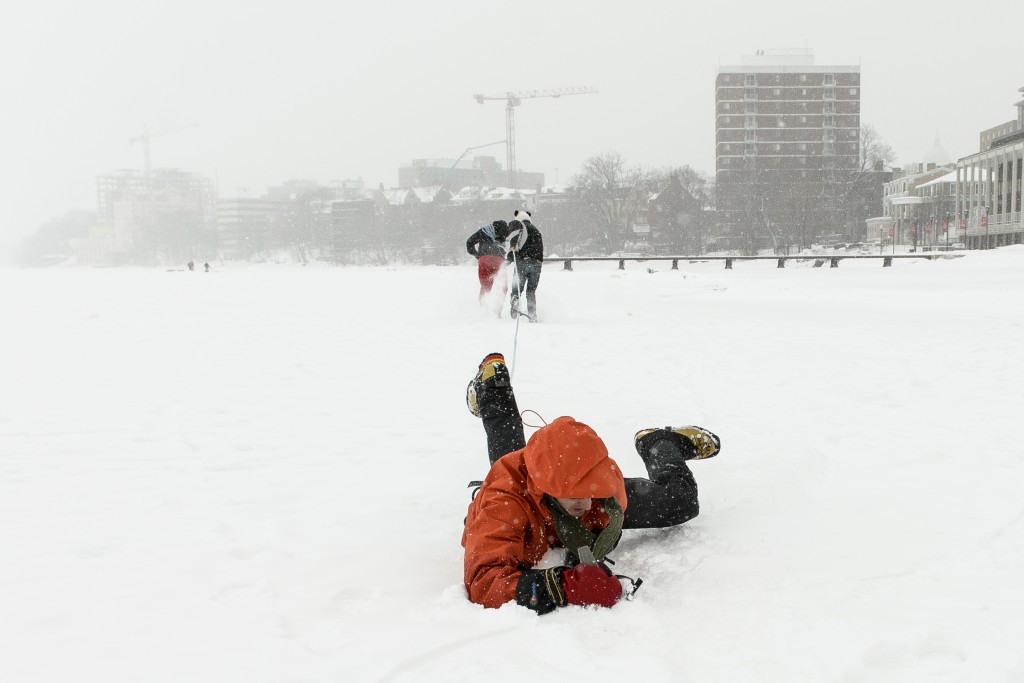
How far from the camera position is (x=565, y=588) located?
8.29 ft

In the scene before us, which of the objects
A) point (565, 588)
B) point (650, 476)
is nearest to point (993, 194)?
point (650, 476)

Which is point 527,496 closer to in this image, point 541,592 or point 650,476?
point 541,592

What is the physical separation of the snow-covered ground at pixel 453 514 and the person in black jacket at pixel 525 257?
204 cm

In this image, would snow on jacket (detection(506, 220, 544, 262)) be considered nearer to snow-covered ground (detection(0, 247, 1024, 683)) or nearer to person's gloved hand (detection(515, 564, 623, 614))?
snow-covered ground (detection(0, 247, 1024, 683))

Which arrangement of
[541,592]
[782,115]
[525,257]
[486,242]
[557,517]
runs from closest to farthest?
[541,592], [557,517], [525,257], [486,242], [782,115]

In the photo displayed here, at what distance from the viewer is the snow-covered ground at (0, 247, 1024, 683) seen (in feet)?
7.47

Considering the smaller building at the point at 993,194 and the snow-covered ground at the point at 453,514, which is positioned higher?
the smaller building at the point at 993,194

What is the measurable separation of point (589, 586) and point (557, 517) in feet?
1.01

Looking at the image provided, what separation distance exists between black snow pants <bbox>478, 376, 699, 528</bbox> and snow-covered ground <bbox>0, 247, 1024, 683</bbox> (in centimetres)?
14

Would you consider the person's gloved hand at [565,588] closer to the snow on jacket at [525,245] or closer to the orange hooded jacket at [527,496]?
the orange hooded jacket at [527,496]

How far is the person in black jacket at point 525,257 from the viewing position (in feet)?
34.2

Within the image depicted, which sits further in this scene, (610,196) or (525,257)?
(610,196)

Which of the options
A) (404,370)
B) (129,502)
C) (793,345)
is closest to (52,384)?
(404,370)

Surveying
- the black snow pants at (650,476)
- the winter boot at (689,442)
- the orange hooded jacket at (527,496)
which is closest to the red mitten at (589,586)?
the orange hooded jacket at (527,496)
